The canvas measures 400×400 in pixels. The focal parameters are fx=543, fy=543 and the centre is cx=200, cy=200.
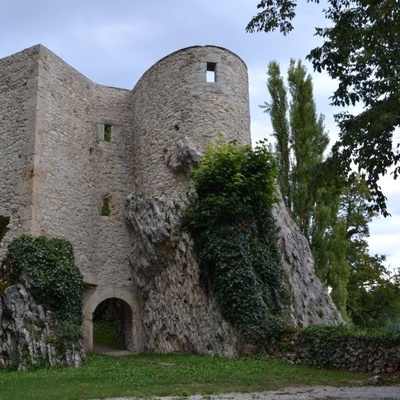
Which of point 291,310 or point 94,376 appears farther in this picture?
point 291,310

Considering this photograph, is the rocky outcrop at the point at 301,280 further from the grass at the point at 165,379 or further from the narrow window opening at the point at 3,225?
the narrow window opening at the point at 3,225

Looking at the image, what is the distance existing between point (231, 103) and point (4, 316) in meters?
9.04

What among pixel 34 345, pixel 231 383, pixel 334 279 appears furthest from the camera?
pixel 334 279

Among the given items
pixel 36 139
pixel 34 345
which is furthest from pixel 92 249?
pixel 34 345

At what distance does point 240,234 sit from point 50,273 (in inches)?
195

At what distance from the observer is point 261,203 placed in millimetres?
14820

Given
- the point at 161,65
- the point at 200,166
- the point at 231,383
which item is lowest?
the point at 231,383

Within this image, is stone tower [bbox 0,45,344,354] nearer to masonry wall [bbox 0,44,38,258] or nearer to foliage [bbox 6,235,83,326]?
masonry wall [bbox 0,44,38,258]

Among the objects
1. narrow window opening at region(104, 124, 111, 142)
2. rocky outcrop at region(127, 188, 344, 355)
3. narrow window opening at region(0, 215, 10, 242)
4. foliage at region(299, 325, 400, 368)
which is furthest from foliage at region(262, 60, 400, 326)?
narrow window opening at region(0, 215, 10, 242)

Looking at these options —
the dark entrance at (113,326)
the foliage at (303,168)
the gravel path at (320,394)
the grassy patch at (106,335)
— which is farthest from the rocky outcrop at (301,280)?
the gravel path at (320,394)

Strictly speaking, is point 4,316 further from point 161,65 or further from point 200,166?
point 161,65

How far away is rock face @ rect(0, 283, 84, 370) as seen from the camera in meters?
12.3

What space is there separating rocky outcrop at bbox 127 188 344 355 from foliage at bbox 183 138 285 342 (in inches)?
25.4

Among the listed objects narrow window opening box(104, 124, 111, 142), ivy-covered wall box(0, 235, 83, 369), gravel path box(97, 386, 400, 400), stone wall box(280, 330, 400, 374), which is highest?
narrow window opening box(104, 124, 111, 142)
